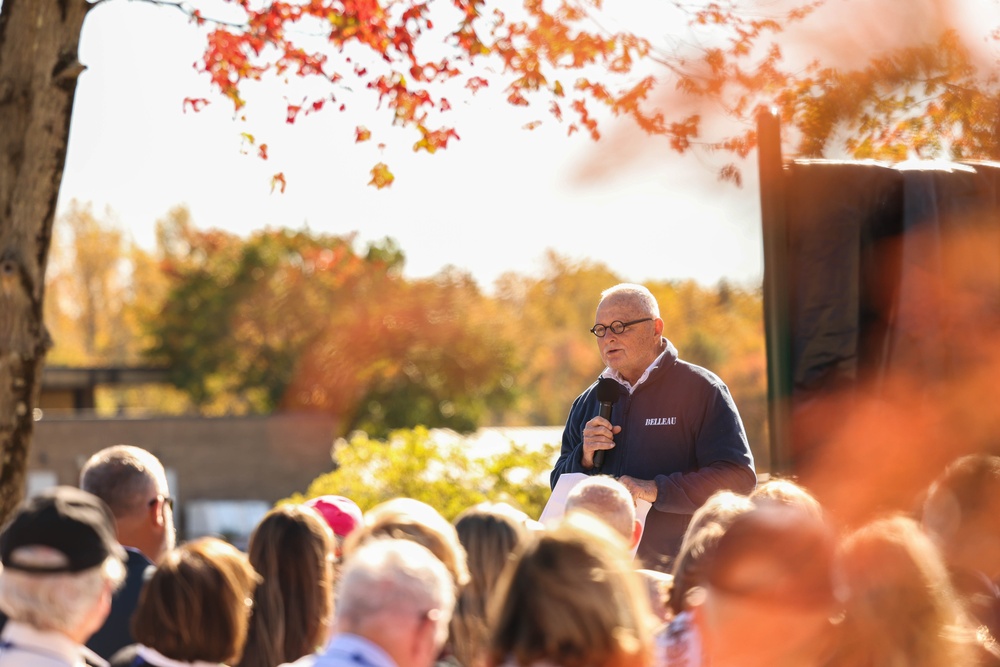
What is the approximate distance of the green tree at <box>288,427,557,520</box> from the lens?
1140 centimetres

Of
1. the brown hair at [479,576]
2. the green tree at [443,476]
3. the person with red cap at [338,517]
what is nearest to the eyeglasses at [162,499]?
the person with red cap at [338,517]

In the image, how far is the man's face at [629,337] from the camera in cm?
530

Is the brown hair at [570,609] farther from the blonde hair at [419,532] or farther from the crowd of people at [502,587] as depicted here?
the blonde hair at [419,532]

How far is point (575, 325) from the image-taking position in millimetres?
69312

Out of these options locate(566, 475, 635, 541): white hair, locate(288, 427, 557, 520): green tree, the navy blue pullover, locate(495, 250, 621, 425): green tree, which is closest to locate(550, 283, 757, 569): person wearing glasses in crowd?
the navy blue pullover

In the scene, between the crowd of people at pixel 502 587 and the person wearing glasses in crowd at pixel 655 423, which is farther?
the person wearing glasses in crowd at pixel 655 423

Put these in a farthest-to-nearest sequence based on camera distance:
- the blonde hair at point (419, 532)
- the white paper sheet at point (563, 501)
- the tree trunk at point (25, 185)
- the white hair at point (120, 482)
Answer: the tree trunk at point (25, 185)
the white paper sheet at point (563, 501)
the white hair at point (120, 482)
the blonde hair at point (419, 532)

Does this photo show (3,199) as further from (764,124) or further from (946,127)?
(946,127)

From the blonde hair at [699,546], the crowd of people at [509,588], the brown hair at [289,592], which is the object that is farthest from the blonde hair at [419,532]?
the blonde hair at [699,546]

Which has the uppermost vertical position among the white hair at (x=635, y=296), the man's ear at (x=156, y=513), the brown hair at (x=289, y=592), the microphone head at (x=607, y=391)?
the white hair at (x=635, y=296)

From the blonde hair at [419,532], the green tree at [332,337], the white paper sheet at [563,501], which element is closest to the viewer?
the blonde hair at [419,532]

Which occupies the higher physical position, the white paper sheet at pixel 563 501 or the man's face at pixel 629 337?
the man's face at pixel 629 337

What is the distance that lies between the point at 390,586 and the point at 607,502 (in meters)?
1.65

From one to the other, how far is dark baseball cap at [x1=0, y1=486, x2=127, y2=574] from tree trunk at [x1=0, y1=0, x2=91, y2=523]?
11.5 feet
